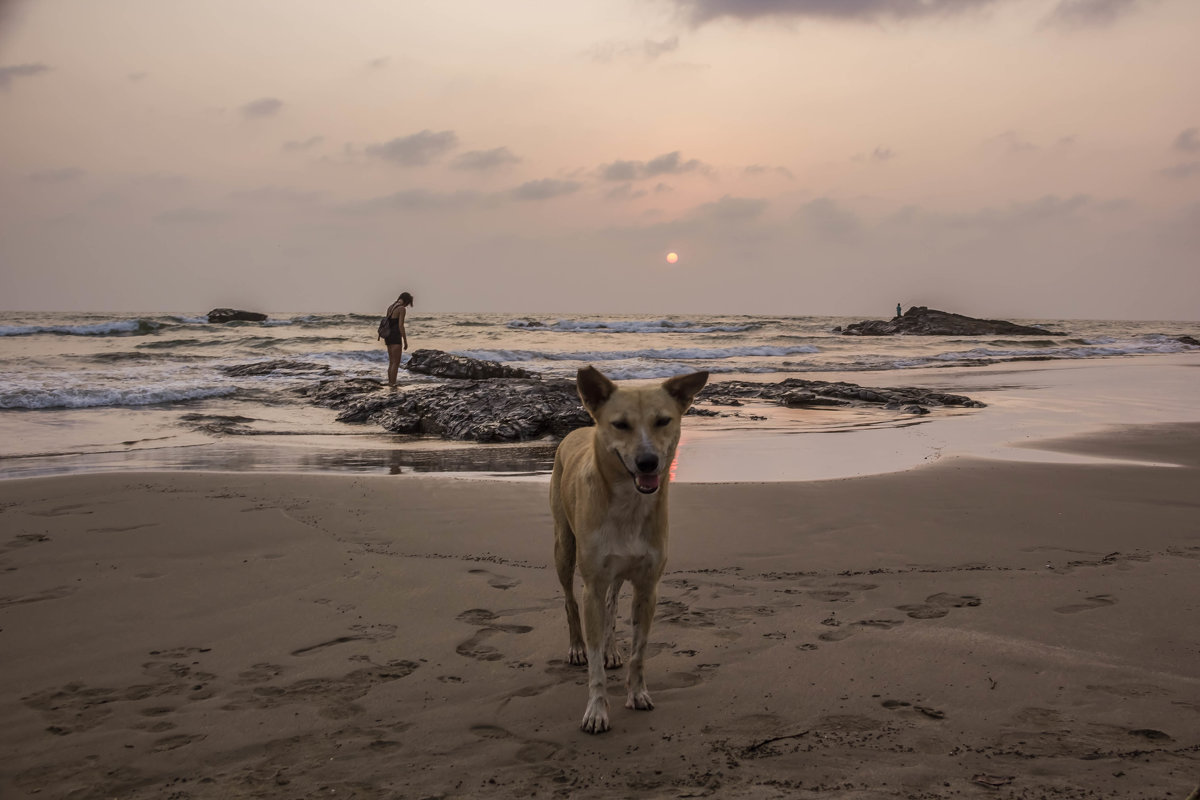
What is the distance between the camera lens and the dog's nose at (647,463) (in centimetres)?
335

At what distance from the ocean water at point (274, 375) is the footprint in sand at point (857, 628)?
508cm

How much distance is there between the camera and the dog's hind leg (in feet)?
13.2

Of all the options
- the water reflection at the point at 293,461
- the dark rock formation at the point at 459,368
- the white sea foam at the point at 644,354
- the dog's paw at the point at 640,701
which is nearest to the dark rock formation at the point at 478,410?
the water reflection at the point at 293,461

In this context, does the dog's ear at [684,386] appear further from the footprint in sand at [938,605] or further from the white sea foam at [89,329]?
the white sea foam at [89,329]

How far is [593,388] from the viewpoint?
364 cm

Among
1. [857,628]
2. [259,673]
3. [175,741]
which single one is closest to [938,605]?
[857,628]

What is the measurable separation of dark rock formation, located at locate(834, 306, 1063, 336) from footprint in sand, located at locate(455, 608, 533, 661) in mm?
49385

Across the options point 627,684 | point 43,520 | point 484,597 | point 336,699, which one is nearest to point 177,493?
point 43,520

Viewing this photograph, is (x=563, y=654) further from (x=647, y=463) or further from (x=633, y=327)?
(x=633, y=327)

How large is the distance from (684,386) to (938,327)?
5428 cm

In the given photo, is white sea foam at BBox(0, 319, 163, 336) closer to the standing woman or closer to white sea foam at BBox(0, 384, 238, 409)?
white sea foam at BBox(0, 384, 238, 409)

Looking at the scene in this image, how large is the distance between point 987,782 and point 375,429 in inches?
431

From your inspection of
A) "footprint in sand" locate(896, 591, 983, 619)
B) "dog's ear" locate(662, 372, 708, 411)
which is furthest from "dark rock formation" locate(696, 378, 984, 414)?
"dog's ear" locate(662, 372, 708, 411)

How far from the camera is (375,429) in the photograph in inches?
496
